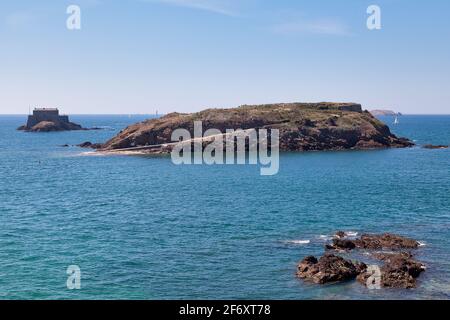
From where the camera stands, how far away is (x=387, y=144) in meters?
157

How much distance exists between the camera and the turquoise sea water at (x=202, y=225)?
123 feet

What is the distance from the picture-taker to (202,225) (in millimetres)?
56812

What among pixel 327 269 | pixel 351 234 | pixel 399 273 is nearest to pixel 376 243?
pixel 351 234

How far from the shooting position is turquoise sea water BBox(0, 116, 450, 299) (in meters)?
37.4

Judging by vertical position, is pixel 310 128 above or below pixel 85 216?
above

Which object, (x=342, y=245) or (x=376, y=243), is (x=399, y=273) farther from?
(x=376, y=243)

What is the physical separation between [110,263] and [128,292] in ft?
24.8

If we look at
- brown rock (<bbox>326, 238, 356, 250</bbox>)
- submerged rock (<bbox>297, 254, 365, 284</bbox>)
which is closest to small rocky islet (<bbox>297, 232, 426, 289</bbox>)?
submerged rock (<bbox>297, 254, 365, 284</bbox>)

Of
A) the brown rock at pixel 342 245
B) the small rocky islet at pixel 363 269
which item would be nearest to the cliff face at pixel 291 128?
the brown rock at pixel 342 245

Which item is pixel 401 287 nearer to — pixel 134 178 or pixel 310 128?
pixel 134 178

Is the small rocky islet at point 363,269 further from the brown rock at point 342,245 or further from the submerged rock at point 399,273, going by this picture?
the brown rock at point 342,245
